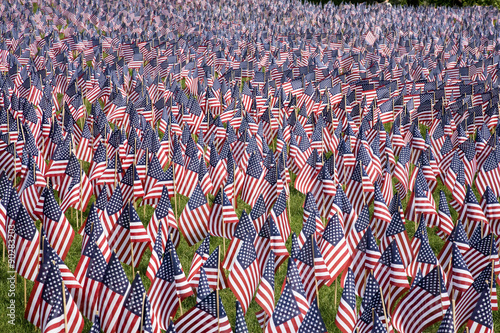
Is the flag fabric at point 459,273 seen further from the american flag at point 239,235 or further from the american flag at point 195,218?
the american flag at point 195,218

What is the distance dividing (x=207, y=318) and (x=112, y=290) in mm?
1213

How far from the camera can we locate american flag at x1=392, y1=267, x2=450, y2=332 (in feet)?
24.2

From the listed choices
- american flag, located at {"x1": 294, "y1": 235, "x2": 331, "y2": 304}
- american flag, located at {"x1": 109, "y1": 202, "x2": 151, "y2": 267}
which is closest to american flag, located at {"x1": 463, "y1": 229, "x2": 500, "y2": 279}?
american flag, located at {"x1": 294, "y1": 235, "x2": 331, "y2": 304}

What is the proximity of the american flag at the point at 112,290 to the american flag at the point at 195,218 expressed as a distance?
8.87 feet

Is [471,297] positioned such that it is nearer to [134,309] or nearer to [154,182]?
[134,309]

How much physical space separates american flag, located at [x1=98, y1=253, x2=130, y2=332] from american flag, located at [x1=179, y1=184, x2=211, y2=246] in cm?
270

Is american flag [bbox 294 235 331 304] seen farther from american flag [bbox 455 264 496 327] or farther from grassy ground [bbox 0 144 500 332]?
american flag [bbox 455 264 496 327]

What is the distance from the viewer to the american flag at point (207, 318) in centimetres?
679

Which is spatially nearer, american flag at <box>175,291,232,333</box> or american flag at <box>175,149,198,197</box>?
american flag at <box>175,291,232,333</box>

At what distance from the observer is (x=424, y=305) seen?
748 cm

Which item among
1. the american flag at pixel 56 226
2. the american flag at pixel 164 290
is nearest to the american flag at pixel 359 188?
the american flag at pixel 164 290

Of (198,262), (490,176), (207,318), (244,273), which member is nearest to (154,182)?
(198,262)

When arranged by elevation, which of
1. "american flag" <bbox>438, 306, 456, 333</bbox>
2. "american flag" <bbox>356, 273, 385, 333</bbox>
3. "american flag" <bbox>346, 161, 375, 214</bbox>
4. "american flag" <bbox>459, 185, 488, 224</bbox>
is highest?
"american flag" <bbox>438, 306, 456, 333</bbox>

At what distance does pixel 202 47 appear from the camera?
22594 millimetres
